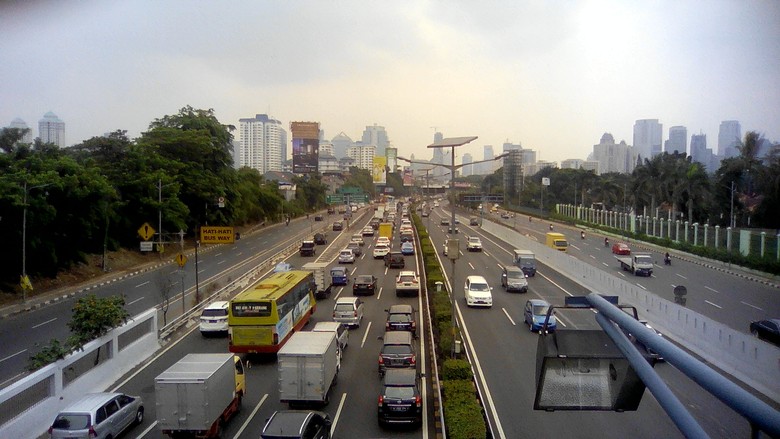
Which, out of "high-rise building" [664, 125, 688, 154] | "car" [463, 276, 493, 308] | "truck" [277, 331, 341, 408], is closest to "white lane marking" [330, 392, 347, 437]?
"truck" [277, 331, 341, 408]

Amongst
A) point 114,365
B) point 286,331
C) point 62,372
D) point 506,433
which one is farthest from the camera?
point 286,331

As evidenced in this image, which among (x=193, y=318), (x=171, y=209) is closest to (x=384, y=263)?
(x=171, y=209)

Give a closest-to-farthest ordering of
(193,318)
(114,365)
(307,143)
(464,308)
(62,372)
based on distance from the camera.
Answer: (62,372) → (114,365) → (193,318) → (464,308) → (307,143)

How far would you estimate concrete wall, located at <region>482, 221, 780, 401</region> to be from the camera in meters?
12.3

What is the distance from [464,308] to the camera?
2339 centimetres

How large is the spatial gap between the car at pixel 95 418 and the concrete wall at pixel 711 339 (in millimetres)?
13099

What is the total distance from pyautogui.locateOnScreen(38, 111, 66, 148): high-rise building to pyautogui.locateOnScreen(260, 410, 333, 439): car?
170ft

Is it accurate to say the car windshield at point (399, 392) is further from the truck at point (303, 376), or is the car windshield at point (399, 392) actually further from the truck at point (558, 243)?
the truck at point (558, 243)

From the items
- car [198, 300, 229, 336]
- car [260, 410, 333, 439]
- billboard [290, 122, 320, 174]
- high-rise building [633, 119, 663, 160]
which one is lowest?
car [198, 300, 229, 336]

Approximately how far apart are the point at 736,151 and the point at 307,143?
57.1m

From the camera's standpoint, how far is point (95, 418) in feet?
34.1

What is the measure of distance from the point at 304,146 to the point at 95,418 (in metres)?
72.4

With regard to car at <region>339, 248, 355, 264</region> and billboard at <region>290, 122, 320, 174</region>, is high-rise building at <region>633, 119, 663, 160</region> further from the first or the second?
car at <region>339, 248, 355, 264</region>

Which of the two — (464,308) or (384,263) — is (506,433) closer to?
(464,308)
